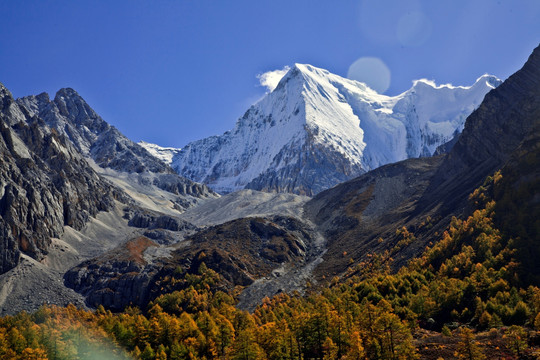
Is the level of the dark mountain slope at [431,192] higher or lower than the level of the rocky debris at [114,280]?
higher

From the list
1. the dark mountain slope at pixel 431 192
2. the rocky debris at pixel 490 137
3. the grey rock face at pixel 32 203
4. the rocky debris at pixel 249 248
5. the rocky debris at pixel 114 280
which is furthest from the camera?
the rocky debris at pixel 490 137

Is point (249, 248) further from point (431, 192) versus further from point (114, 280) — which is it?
point (431, 192)

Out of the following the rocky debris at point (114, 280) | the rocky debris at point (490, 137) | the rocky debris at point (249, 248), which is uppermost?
the rocky debris at point (490, 137)

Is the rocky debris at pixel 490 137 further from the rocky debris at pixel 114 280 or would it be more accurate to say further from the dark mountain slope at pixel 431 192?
the rocky debris at pixel 114 280

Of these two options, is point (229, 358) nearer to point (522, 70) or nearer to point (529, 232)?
point (529, 232)

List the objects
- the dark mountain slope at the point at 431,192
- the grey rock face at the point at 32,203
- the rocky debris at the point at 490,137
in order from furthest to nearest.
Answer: the rocky debris at the point at 490,137 < the grey rock face at the point at 32,203 < the dark mountain slope at the point at 431,192

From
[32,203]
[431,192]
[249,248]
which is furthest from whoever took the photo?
[431,192]

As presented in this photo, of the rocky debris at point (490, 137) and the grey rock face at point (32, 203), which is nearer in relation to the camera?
the grey rock face at point (32, 203)

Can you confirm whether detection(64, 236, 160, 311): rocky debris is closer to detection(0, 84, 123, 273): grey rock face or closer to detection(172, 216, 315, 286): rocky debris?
detection(172, 216, 315, 286): rocky debris

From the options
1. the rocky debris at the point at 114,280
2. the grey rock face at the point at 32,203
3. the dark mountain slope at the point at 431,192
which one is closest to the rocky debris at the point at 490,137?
the dark mountain slope at the point at 431,192

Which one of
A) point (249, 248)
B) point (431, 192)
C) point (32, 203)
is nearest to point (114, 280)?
point (249, 248)

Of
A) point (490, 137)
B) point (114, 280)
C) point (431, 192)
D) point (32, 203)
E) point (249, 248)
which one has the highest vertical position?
point (490, 137)

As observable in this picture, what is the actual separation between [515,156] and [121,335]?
98486 mm

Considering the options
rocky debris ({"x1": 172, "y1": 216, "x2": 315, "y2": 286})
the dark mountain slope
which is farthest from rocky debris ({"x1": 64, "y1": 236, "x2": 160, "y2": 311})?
the dark mountain slope
